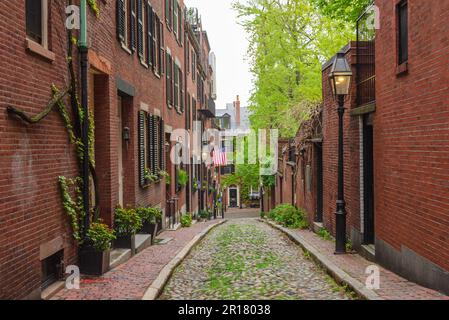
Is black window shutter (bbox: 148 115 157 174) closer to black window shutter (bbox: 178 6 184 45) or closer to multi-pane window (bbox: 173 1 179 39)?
multi-pane window (bbox: 173 1 179 39)

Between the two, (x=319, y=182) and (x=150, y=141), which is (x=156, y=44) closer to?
(x=150, y=141)

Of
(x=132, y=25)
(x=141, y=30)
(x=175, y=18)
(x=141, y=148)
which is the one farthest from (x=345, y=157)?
(x=175, y=18)

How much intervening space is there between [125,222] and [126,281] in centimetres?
262

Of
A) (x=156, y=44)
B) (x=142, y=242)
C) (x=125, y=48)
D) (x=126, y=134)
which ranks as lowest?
(x=142, y=242)

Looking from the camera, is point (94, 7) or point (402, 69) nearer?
point (402, 69)

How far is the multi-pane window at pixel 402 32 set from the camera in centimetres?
821

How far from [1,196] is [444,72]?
5.44 meters

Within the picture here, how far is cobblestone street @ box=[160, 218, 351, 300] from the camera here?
748 cm

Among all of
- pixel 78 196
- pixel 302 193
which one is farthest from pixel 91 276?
pixel 302 193

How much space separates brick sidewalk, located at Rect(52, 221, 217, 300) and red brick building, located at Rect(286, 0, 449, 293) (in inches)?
160

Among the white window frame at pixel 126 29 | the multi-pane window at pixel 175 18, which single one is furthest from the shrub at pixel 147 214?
the multi-pane window at pixel 175 18

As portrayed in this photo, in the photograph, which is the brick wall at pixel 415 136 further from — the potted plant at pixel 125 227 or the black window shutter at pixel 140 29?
the black window shutter at pixel 140 29

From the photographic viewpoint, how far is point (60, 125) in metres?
7.48

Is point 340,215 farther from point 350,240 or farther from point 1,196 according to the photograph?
point 1,196
